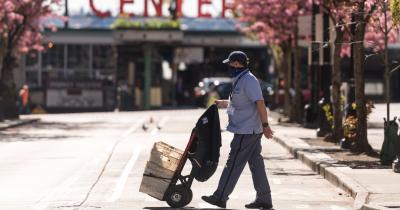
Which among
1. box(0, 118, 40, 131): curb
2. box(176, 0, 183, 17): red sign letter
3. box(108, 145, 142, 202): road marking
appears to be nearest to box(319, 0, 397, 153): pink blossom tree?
box(108, 145, 142, 202): road marking

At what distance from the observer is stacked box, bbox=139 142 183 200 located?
1173 centimetres

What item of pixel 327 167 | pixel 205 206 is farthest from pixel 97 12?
pixel 205 206

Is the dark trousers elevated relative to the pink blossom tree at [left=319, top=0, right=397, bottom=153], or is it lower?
lower

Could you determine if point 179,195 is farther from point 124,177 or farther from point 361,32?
point 361,32

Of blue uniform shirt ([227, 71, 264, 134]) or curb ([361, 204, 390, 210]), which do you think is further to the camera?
blue uniform shirt ([227, 71, 264, 134])

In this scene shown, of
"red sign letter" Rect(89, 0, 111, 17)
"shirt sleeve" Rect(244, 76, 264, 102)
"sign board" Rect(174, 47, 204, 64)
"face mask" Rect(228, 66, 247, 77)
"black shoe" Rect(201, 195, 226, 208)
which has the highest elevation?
"red sign letter" Rect(89, 0, 111, 17)

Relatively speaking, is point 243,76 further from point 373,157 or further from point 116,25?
point 116,25

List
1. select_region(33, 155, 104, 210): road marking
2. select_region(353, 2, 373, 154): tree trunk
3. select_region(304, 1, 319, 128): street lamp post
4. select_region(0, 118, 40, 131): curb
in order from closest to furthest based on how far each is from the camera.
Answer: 1. select_region(33, 155, 104, 210): road marking
2. select_region(353, 2, 373, 154): tree trunk
3. select_region(304, 1, 319, 128): street lamp post
4. select_region(0, 118, 40, 131): curb

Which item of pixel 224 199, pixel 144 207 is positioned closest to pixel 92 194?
pixel 144 207

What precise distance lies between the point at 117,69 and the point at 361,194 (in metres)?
49.9

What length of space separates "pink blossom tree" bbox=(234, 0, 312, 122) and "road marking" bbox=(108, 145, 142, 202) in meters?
12.6

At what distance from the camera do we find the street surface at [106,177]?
12477 mm

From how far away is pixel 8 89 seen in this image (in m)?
39.6

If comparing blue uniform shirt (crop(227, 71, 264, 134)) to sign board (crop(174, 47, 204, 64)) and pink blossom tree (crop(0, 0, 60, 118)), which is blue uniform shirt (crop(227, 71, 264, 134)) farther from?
sign board (crop(174, 47, 204, 64))
